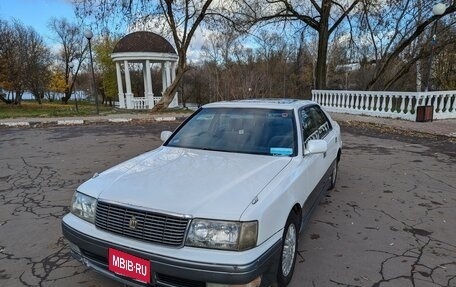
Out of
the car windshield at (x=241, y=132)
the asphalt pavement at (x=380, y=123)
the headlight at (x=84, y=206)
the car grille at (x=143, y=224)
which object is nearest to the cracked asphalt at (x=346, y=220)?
the headlight at (x=84, y=206)

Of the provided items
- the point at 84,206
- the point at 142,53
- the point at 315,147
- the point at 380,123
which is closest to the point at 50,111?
the point at 142,53

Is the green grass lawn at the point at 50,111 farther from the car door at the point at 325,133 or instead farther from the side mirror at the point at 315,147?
the side mirror at the point at 315,147

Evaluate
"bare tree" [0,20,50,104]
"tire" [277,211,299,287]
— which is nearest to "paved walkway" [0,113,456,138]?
"tire" [277,211,299,287]

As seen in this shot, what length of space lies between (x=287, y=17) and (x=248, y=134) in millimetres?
18632

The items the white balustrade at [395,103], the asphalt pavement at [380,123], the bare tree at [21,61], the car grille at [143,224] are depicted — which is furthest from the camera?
the bare tree at [21,61]

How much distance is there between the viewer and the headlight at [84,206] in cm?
265

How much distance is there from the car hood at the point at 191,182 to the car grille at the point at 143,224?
2.1 inches

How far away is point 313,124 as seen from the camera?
4.38 meters

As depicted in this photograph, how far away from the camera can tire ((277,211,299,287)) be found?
268 cm

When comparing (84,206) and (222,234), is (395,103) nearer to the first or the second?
(222,234)

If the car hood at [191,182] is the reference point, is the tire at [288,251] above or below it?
below

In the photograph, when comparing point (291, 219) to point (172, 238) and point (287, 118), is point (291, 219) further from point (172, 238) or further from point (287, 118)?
point (287, 118)

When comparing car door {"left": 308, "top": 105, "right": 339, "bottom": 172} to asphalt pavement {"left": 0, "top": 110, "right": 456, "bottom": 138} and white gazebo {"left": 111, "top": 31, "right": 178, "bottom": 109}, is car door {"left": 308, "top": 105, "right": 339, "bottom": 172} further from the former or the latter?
white gazebo {"left": 111, "top": 31, "right": 178, "bottom": 109}

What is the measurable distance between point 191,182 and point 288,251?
102cm
